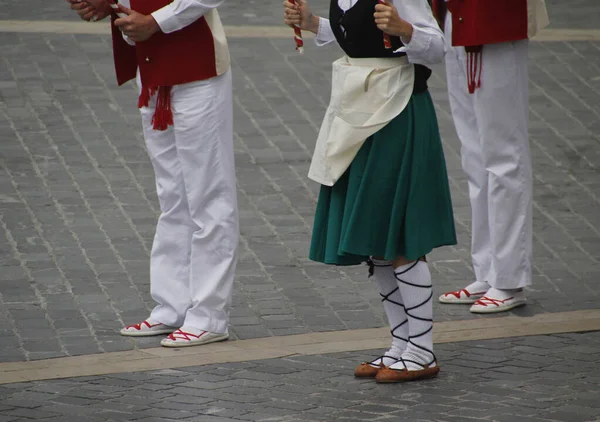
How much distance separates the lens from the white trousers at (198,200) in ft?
20.9

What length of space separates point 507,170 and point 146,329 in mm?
2035

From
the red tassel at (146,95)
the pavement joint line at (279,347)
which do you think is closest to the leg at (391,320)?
the pavement joint line at (279,347)

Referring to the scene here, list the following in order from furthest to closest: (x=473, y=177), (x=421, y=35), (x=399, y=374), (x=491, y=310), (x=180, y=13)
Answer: (x=473, y=177), (x=491, y=310), (x=180, y=13), (x=399, y=374), (x=421, y=35)

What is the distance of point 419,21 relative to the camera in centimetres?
563

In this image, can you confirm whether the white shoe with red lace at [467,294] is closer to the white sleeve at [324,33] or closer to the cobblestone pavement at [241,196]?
the cobblestone pavement at [241,196]

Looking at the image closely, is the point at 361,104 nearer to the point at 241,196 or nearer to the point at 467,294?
the point at 467,294

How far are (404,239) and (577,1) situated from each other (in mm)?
8397

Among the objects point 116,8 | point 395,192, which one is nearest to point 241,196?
point 116,8

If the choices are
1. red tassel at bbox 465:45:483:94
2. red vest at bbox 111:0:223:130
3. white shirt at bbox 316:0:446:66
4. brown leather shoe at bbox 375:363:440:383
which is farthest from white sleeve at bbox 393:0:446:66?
brown leather shoe at bbox 375:363:440:383

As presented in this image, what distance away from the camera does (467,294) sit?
718cm

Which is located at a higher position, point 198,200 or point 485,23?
point 485,23

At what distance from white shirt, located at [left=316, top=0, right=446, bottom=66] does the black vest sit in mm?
63

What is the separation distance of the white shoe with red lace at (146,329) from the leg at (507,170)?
5.33 feet

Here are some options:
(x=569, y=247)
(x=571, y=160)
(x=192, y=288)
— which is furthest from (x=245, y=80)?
(x=192, y=288)
